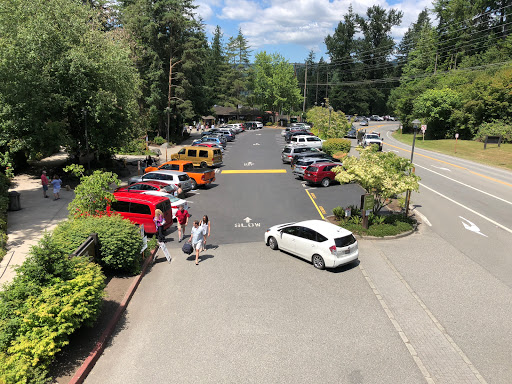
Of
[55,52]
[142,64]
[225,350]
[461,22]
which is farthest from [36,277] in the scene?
[461,22]

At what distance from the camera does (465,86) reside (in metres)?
54.8

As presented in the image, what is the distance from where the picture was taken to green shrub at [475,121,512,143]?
45250 mm

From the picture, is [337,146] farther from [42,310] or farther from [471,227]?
[42,310]

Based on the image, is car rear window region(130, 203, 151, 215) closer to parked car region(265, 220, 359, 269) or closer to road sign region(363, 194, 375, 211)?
parked car region(265, 220, 359, 269)

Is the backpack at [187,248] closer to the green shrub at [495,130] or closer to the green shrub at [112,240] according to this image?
the green shrub at [112,240]

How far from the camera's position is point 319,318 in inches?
376

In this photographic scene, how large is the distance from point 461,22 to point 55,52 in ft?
254

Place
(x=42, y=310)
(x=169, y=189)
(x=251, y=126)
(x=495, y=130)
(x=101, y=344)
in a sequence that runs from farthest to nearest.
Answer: (x=251, y=126) < (x=495, y=130) < (x=169, y=189) < (x=101, y=344) < (x=42, y=310)

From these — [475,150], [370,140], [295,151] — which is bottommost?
[475,150]

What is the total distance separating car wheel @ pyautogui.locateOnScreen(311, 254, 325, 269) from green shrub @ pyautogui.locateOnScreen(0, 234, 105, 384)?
723cm

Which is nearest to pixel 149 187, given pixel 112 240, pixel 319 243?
pixel 112 240

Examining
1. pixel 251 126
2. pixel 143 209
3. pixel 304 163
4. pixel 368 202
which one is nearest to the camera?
pixel 143 209

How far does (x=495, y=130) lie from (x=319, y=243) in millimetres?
45654

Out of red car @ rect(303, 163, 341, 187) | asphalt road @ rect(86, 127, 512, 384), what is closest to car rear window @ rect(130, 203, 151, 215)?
asphalt road @ rect(86, 127, 512, 384)
